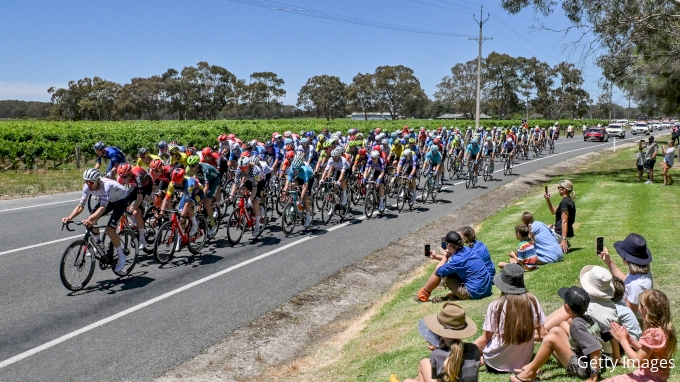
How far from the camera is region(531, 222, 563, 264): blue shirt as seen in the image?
369 inches

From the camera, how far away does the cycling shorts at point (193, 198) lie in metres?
10.6

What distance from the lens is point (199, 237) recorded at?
1127 cm

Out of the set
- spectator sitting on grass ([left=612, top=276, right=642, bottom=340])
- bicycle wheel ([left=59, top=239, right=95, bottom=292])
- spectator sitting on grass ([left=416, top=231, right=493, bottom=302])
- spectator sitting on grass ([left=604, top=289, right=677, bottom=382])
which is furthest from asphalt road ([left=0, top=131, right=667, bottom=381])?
spectator sitting on grass ([left=604, top=289, right=677, bottom=382])

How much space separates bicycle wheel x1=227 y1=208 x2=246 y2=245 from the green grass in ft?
13.7

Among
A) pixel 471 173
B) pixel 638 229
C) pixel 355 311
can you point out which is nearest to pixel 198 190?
pixel 355 311

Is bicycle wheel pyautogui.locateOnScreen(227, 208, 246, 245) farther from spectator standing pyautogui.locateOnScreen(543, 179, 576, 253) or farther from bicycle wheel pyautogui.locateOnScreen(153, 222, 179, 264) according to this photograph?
spectator standing pyautogui.locateOnScreen(543, 179, 576, 253)

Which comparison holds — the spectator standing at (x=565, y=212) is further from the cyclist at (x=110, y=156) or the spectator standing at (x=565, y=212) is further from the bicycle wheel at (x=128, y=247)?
the cyclist at (x=110, y=156)

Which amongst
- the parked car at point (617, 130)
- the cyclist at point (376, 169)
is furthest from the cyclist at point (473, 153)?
the parked car at point (617, 130)

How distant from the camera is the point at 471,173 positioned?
22547 millimetres

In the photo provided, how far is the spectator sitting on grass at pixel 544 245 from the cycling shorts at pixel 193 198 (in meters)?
6.20

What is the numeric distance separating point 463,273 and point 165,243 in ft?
A: 18.8

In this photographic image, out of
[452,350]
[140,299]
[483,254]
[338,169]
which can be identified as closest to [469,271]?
[483,254]

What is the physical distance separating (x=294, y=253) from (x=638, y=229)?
7.57 metres

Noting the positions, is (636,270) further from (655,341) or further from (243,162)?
(243,162)
